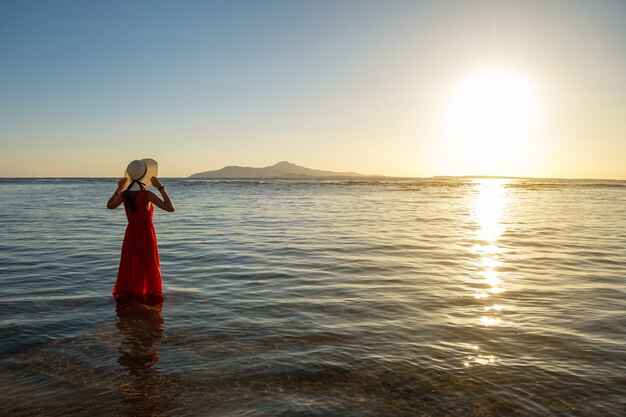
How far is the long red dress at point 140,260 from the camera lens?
303 inches

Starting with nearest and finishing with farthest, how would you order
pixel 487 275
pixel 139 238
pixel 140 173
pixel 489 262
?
pixel 140 173 < pixel 139 238 < pixel 487 275 < pixel 489 262

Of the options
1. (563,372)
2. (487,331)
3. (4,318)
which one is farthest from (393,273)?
(4,318)

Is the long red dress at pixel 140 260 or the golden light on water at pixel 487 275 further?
the long red dress at pixel 140 260

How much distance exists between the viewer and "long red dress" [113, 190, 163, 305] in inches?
303

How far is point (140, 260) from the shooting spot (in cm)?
777

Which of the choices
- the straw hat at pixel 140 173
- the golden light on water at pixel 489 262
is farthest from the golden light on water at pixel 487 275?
the straw hat at pixel 140 173

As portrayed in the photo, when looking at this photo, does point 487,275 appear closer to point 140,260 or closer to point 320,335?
point 320,335

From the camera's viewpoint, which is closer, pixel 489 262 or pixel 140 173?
pixel 140 173

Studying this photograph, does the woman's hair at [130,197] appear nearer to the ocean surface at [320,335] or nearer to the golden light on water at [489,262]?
the ocean surface at [320,335]

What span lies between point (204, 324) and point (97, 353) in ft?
5.21

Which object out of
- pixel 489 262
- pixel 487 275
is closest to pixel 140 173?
pixel 487 275

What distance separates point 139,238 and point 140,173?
1.07m

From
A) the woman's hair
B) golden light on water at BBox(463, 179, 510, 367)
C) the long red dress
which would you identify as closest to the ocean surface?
golden light on water at BBox(463, 179, 510, 367)

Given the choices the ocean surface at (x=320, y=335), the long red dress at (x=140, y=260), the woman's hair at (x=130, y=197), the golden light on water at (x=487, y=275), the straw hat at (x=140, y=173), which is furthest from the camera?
the long red dress at (x=140, y=260)
